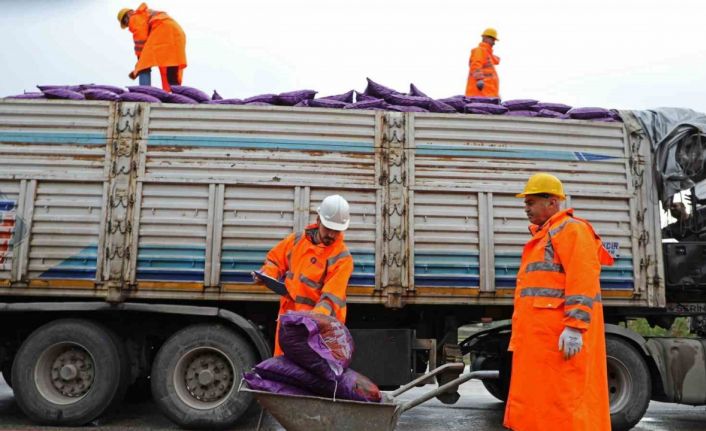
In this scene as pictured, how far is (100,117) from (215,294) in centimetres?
211

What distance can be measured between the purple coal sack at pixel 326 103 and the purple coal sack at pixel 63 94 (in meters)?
2.31

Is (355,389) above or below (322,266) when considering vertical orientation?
below

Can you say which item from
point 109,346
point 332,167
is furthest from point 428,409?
point 109,346

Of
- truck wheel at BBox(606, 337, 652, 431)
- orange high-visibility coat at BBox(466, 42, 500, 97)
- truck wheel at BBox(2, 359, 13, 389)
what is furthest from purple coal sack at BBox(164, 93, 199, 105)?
truck wheel at BBox(606, 337, 652, 431)

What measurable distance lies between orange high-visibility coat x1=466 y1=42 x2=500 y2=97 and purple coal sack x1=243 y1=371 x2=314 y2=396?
5.85 meters

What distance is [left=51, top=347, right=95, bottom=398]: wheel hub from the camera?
5.30m

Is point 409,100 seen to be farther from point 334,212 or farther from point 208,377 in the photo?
point 208,377

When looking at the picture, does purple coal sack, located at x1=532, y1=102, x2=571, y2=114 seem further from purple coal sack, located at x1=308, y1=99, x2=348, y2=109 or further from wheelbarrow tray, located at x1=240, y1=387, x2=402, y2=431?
wheelbarrow tray, located at x1=240, y1=387, x2=402, y2=431

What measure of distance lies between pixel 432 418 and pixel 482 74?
15.3 ft

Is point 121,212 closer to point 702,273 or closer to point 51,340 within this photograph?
point 51,340

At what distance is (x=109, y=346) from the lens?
207 inches

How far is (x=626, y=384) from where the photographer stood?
5.47 metres

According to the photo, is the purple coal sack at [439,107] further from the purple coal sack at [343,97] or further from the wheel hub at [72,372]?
the wheel hub at [72,372]

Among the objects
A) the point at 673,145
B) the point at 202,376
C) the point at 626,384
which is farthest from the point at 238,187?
the point at 673,145
